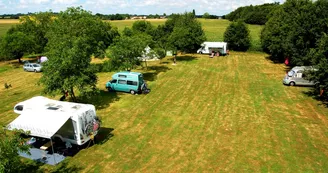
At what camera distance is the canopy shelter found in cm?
1327

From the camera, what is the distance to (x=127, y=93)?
24.8 m

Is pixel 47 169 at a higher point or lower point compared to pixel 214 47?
lower

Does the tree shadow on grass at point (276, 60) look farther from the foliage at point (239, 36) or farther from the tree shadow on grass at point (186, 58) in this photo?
the tree shadow on grass at point (186, 58)

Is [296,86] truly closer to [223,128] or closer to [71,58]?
[223,128]

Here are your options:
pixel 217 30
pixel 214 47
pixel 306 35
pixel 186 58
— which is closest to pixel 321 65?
pixel 306 35

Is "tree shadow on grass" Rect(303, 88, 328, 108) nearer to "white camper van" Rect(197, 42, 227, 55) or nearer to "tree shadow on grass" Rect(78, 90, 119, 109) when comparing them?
→ "tree shadow on grass" Rect(78, 90, 119, 109)

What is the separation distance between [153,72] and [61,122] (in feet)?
68.3

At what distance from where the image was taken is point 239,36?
47594 millimetres

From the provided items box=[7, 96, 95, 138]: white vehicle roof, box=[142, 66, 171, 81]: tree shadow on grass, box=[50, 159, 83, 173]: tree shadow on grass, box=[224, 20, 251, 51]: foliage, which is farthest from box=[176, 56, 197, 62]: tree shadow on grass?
box=[50, 159, 83, 173]: tree shadow on grass

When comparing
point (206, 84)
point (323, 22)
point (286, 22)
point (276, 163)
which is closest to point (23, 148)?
point (276, 163)

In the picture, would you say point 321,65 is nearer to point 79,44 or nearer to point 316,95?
point 316,95

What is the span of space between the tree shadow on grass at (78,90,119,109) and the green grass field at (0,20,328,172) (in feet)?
0.30

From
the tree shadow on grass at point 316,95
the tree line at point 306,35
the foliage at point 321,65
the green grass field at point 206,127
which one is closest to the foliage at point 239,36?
the tree line at point 306,35

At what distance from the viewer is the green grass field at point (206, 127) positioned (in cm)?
1307
